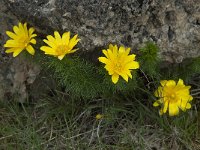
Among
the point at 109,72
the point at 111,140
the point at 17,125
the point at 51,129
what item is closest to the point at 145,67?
the point at 109,72

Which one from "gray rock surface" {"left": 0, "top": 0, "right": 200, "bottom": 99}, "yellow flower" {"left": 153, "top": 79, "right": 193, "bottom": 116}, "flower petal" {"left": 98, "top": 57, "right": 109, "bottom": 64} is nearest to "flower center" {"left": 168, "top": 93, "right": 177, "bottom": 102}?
"yellow flower" {"left": 153, "top": 79, "right": 193, "bottom": 116}

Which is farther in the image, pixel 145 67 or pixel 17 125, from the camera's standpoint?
pixel 17 125

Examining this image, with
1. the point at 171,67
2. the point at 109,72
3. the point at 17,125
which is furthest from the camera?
the point at 17,125

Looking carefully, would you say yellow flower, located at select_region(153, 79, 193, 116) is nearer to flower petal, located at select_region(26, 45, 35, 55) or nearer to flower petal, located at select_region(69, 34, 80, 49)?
flower petal, located at select_region(69, 34, 80, 49)

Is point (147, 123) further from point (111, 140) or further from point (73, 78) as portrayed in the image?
point (73, 78)

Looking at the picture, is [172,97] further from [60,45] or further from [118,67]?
[60,45]

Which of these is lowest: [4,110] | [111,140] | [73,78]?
[111,140]

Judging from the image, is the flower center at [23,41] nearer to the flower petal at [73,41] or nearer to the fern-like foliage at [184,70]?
the flower petal at [73,41]
